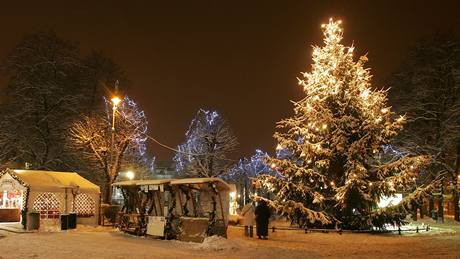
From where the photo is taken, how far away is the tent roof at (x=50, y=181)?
27.0m

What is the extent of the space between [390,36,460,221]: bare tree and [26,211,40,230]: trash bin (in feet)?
77.8

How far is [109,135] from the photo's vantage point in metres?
34.6

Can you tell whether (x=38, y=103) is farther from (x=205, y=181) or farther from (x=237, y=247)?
(x=237, y=247)

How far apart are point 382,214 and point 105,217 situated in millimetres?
17928

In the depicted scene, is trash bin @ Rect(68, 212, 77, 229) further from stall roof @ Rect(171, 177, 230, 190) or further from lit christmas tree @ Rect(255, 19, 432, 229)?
lit christmas tree @ Rect(255, 19, 432, 229)

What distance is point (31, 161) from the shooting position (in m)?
36.3

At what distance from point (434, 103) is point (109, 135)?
884 inches

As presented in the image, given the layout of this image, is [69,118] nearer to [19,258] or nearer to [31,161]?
[31,161]

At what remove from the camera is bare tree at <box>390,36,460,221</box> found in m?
33.7

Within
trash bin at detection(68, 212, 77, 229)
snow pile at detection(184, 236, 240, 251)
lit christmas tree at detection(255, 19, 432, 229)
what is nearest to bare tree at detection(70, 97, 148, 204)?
trash bin at detection(68, 212, 77, 229)

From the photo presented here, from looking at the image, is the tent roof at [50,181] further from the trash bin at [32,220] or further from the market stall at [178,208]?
the market stall at [178,208]

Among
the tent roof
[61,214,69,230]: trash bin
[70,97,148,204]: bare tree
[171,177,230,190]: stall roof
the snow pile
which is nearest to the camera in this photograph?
the snow pile

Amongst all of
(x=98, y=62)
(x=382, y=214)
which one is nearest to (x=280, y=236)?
(x=382, y=214)

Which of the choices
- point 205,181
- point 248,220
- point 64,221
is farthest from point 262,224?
point 64,221
